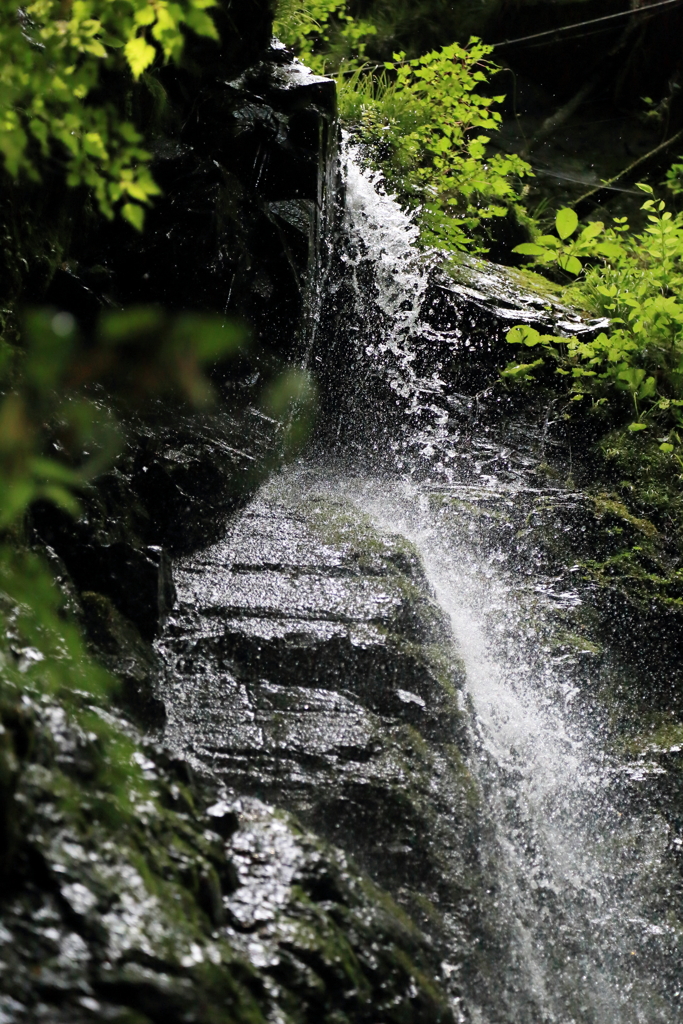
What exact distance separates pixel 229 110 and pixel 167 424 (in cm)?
245

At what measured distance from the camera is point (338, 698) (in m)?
3.78

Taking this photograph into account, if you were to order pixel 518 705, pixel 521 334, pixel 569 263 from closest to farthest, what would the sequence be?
pixel 518 705 → pixel 521 334 → pixel 569 263

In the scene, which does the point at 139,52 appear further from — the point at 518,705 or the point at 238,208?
the point at 238,208

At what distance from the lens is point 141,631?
3.76 meters

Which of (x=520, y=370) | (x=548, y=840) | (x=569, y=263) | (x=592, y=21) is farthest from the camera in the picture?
(x=592, y=21)

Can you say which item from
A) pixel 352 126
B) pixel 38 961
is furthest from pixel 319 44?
pixel 38 961

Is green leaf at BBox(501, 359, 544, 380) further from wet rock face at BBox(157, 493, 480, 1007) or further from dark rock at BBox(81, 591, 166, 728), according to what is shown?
dark rock at BBox(81, 591, 166, 728)

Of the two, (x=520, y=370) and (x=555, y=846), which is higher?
(x=520, y=370)

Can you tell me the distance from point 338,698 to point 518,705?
1.19 meters

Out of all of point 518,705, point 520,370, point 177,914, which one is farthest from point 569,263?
point 177,914

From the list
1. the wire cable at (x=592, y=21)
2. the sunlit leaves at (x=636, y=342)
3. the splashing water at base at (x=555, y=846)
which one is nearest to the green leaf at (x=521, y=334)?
the sunlit leaves at (x=636, y=342)

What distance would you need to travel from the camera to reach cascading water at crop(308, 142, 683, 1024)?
355cm

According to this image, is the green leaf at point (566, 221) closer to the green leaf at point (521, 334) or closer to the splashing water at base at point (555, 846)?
the green leaf at point (521, 334)

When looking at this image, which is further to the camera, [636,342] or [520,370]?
[520,370]
